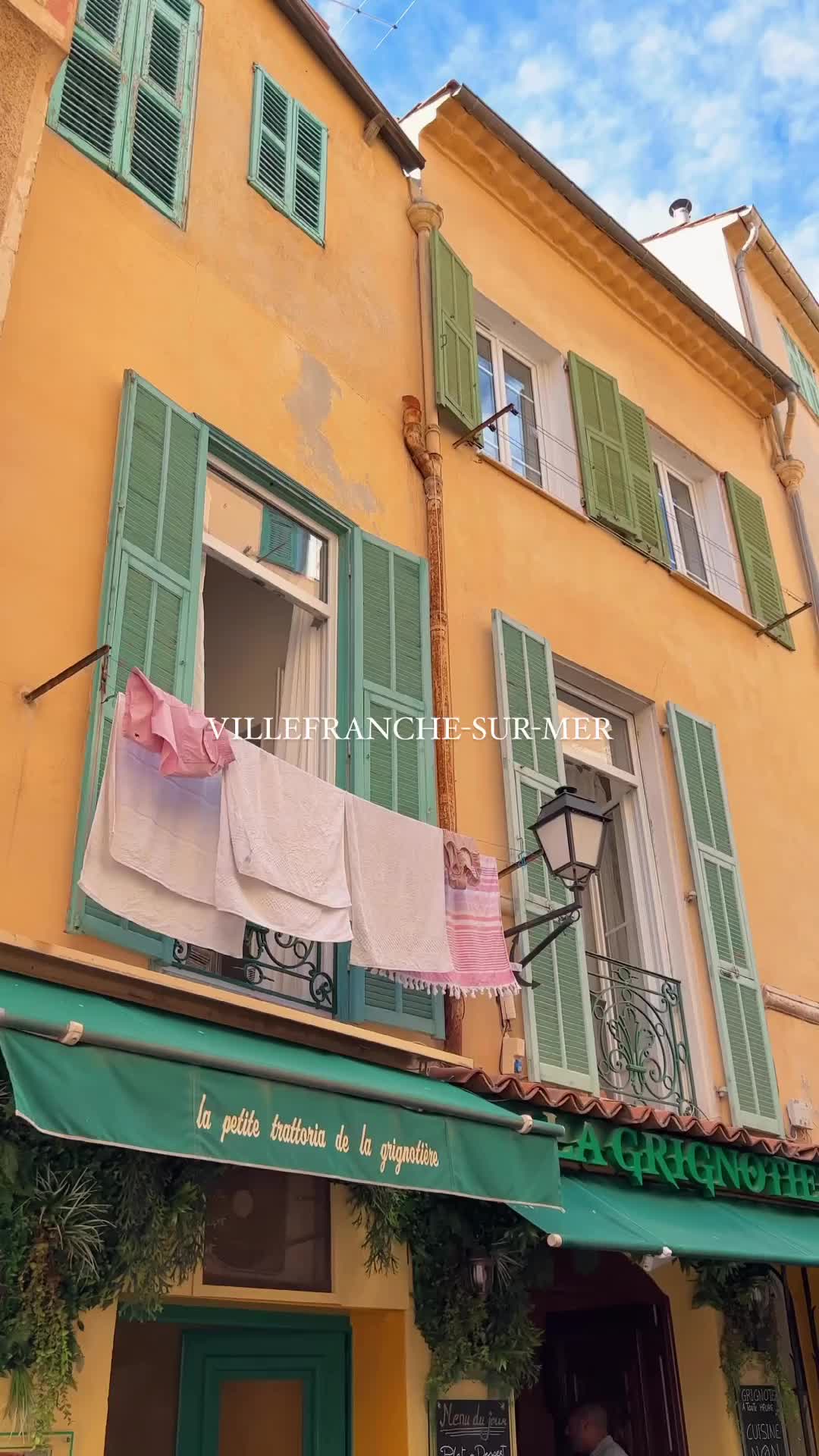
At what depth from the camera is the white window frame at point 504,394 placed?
878 centimetres

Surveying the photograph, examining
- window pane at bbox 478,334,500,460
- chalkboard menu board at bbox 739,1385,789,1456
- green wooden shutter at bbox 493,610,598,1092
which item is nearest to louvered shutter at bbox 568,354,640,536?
window pane at bbox 478,334,500,460

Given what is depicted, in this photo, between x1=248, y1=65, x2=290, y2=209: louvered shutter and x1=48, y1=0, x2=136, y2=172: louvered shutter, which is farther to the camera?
x1=248, y1=65, x2=290, y2=209: louvered shutter

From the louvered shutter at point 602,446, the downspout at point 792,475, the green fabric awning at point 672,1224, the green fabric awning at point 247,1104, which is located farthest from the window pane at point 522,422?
the green fabric awning at point 247,1104

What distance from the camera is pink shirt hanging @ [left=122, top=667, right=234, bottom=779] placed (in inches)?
189

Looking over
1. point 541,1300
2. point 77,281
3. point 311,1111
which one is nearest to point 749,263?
point 77,281

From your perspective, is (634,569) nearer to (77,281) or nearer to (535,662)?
(535,662)

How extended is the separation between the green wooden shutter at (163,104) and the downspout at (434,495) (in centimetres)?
182

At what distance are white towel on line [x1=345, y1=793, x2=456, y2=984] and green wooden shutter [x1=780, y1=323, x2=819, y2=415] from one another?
9.66 metres

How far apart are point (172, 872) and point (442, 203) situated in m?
6.35

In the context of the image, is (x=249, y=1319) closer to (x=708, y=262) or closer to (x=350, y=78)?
(x=350, y=78)

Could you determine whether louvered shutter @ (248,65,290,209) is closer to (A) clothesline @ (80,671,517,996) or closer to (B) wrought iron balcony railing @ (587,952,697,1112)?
(A) clothesline @ (80,671,517,996)

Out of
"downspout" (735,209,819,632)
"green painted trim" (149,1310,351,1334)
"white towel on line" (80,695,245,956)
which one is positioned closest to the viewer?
"white towel on line" (80,695,245,956)

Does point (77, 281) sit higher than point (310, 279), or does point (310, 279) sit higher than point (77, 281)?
point (310, 279)

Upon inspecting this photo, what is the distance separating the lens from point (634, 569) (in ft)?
29.9
